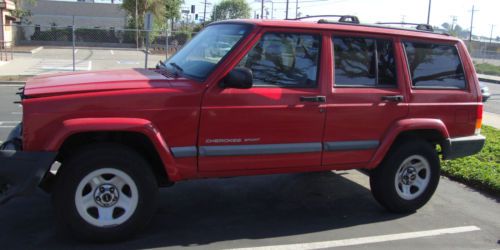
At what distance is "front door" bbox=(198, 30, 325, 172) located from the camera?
4254mm

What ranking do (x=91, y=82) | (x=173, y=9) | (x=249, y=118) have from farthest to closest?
(x=173, y=9) < (x=249, y=118) < (x=91, y=82)

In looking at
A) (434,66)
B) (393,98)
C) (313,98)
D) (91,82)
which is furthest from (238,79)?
(434,66)

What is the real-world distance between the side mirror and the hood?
514 mm

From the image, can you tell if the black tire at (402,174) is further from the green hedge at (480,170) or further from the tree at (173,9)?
the tree at (173,9)

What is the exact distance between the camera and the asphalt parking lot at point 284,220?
4262 millimetres

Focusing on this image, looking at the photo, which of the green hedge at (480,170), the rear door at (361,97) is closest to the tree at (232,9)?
the green hedge at (480,170)

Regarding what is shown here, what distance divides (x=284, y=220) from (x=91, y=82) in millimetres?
2213

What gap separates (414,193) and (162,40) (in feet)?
163

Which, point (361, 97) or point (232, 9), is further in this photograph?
point (232, 9)

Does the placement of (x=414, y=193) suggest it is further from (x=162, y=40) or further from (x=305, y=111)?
(x=162, y=40)

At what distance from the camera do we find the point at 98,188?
4.06 metres

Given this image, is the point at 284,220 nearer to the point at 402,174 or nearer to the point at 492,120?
the point at 402,174

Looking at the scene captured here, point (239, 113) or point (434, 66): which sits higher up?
point (434, 66)

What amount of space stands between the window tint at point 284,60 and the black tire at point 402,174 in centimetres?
122
